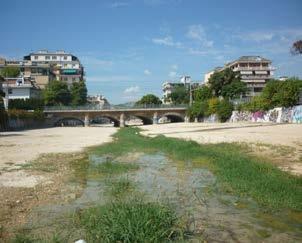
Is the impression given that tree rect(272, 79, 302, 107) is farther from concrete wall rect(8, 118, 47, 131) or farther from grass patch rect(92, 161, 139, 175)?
grass patch rect(92, 161, 139, 175)

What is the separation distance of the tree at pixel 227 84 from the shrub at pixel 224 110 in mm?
18327

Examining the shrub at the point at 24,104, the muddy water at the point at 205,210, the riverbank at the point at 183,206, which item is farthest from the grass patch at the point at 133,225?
the shrub at the point at 24,104

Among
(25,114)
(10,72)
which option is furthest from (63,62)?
(25,114)

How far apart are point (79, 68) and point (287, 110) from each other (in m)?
113

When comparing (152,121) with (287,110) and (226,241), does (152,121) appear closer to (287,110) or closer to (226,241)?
(287,110)

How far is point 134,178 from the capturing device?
46.8 ft

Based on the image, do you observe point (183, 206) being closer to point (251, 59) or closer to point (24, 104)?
point (24, 104)

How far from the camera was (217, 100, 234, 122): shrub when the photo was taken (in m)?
87.1

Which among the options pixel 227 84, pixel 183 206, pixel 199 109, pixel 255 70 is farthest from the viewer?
pixel 255 70

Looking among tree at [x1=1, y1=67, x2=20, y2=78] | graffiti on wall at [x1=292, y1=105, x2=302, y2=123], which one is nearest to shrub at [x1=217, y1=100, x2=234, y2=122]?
graffiti on wall at [x1=292, y1=105, x2=302, y2=123]

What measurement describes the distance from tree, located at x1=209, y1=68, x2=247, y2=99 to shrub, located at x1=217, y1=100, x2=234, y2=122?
1833 centimetres

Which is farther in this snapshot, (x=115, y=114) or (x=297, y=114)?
(x=115, y=114)

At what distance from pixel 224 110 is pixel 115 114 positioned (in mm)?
33863

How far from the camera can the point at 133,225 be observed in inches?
261
